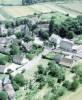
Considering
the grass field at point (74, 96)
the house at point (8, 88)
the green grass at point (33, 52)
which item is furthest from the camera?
the green grass at point (33, 52)

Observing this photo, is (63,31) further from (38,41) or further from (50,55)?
(50,55)

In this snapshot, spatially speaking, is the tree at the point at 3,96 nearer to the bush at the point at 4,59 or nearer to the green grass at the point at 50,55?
the bush at the point at 4,59

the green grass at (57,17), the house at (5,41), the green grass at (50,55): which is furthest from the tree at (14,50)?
the green grass at (57,17)

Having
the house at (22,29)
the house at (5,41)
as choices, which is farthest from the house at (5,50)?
the house at (22,29)

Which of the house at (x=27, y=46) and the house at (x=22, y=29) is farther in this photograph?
the house at (x=22, y=29)

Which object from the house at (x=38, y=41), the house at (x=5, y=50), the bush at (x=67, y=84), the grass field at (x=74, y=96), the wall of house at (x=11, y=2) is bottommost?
the grass field at (x=74, y=96)

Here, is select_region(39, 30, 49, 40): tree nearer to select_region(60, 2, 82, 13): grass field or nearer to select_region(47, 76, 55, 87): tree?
select_region(47, 76, 55, 87): tree

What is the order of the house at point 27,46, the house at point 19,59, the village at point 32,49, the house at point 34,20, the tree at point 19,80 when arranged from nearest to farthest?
the tree at point 19,80 < the village at point 32,49 < the house at point 19,59 < the house at point 27,46 < the house at point 34,20

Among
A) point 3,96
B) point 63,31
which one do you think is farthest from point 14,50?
point 3,96

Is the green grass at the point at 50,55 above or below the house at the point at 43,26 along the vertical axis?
below

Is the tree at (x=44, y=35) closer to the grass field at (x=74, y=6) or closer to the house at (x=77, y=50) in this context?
the house at (x=77, y=50)
